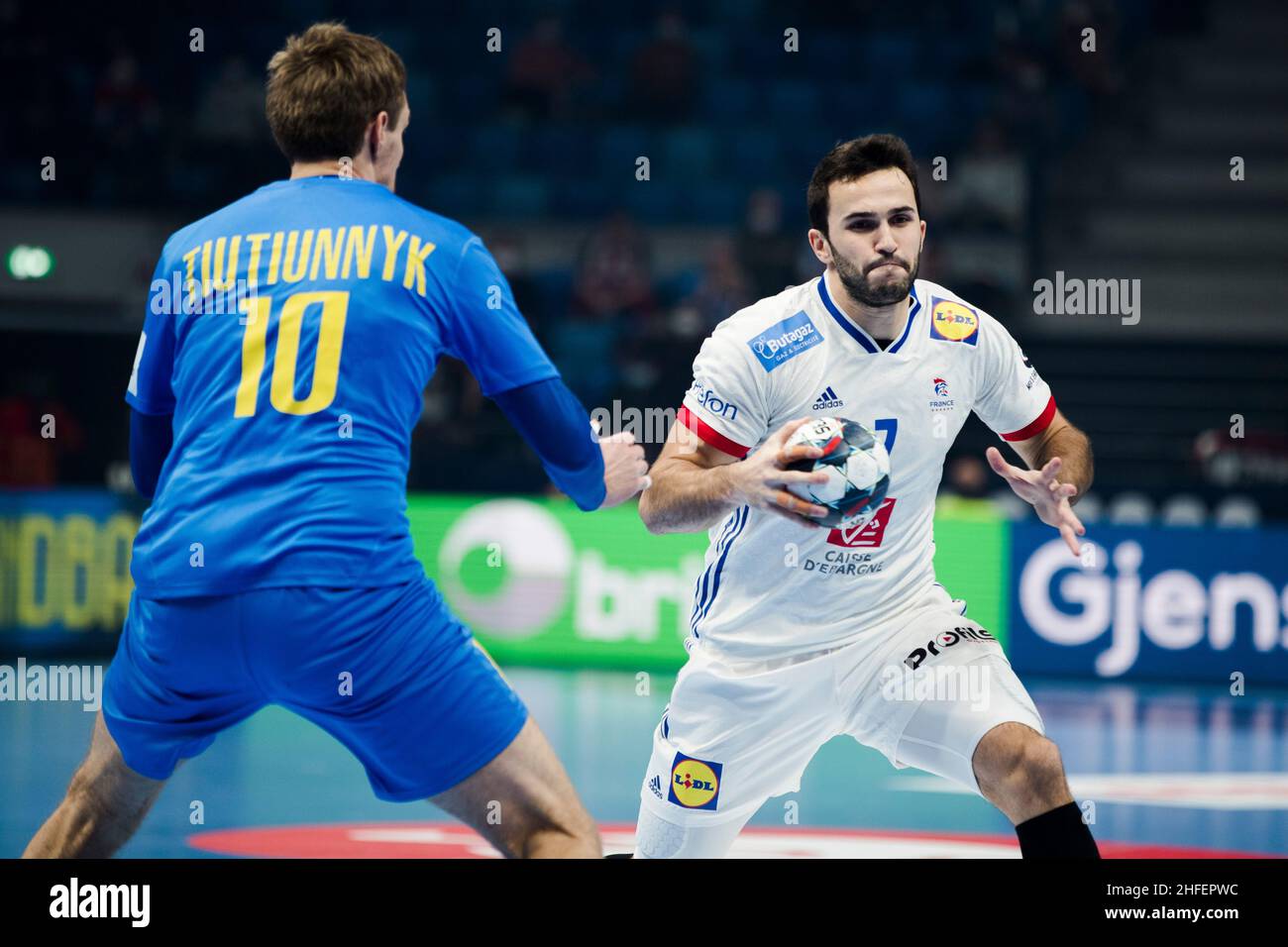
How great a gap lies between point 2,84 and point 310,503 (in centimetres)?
1516

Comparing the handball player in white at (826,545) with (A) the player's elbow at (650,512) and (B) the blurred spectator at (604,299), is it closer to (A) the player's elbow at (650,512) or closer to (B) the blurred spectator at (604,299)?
(A) the player's elbow at (650,512)

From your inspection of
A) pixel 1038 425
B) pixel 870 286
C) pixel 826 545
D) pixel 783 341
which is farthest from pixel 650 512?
pixel 1038 425

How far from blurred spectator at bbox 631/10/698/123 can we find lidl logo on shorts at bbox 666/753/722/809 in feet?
42.9

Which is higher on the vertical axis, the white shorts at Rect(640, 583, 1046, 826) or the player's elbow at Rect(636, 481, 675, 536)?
the player's elbow at Rect(636, 481, 675, 536)

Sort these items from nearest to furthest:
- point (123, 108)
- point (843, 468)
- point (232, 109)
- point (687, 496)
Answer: point (843, 468)
point (687, 496)
point (232, 109)
point (123, 108)

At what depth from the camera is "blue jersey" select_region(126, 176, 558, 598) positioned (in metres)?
3.58

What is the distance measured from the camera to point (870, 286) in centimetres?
501

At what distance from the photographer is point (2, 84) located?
55.8 feet

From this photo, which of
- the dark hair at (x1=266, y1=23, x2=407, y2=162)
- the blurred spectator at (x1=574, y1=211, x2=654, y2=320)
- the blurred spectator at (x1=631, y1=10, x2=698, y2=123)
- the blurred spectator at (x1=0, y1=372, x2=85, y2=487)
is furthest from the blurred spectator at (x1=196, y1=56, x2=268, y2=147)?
the dark hair at (x1=266, y1=23, x2=407, y2=162)

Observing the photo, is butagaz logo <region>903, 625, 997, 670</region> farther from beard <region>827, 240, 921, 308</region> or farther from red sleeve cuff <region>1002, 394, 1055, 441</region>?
beard <region>827, 240, 921, 308</region>

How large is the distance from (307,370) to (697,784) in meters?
2.01

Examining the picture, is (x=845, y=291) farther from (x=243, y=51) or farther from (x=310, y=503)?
(x=243, y=51)

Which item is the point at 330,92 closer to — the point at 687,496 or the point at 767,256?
the point at 687,496

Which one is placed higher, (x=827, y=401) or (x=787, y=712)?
(x=827, y=401)
